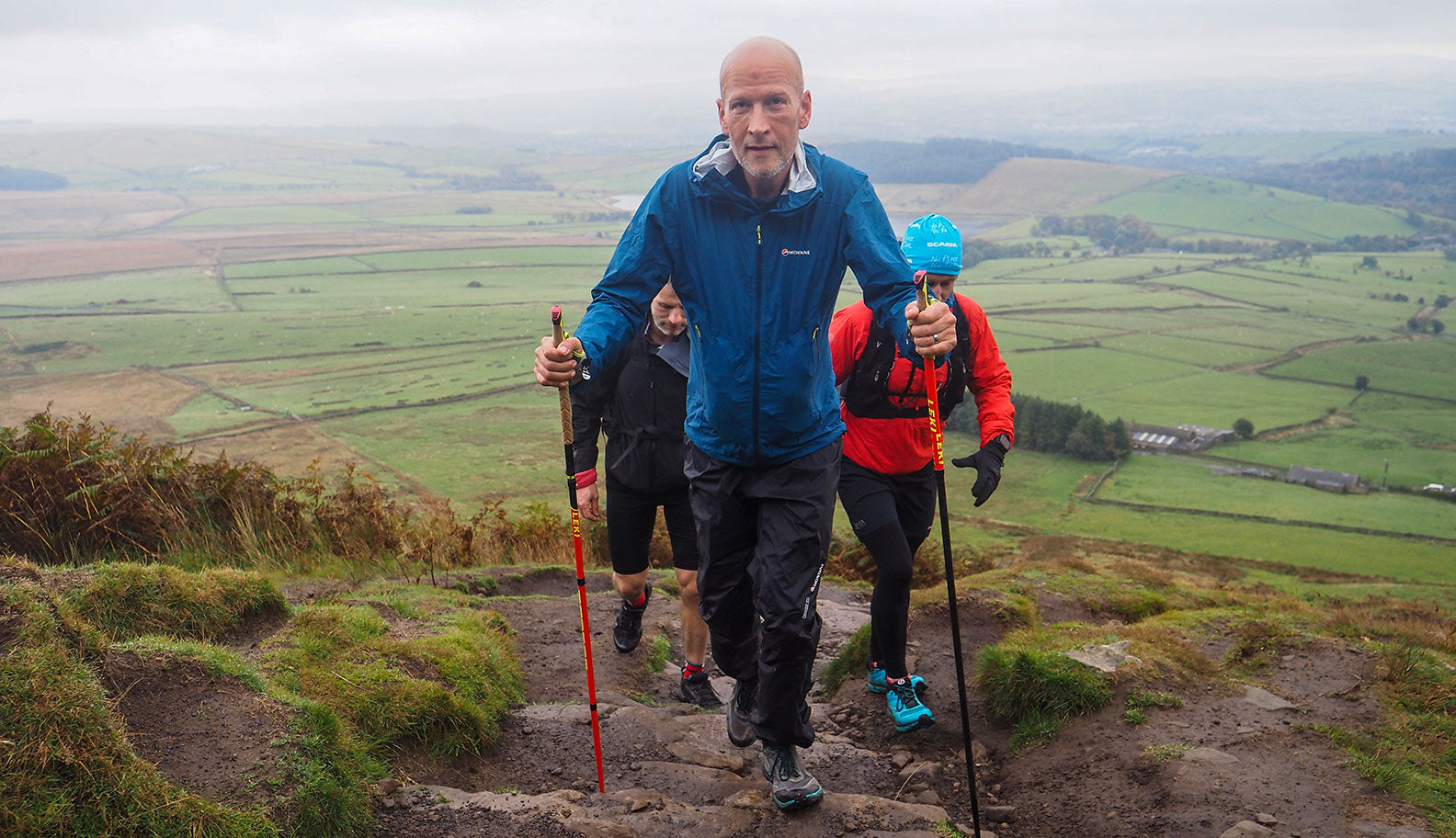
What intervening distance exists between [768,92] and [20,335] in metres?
71.3

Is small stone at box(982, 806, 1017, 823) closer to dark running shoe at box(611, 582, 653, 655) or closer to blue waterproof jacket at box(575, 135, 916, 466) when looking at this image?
blue waterproof jacket at box(575, 135, 916, 466)

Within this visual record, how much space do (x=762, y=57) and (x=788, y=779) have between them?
133 inches

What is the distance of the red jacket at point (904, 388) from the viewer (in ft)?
19.6

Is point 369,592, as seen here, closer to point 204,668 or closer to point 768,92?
point 204,668

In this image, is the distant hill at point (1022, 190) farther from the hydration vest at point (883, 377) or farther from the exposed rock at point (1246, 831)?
the exposed rock at point (1246, 831)

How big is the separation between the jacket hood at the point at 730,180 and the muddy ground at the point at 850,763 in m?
2.84

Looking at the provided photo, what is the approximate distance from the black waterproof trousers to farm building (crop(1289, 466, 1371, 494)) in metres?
52.6

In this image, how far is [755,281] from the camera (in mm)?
4281

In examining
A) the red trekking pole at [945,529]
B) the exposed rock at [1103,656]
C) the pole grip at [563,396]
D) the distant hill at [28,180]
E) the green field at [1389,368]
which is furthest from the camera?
the distant hill at [28,180]

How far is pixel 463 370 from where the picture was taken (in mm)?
58281

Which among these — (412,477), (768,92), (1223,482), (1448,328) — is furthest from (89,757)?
(1448,328)

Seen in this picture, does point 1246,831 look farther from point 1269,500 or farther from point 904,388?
point 1269,500

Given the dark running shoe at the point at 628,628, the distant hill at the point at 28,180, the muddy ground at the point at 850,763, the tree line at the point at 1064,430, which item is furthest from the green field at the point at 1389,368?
the distant hill at the point at 28,180

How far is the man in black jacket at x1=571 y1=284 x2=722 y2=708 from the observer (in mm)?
6215
